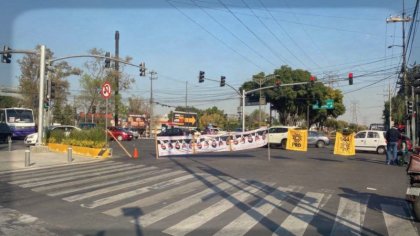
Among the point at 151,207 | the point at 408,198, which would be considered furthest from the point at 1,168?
the point at 408,198

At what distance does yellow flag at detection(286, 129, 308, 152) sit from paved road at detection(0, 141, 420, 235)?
1167 cm

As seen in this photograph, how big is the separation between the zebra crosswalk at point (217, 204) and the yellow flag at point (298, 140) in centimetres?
1487

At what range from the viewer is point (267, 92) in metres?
63.2

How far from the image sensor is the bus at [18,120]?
133ft

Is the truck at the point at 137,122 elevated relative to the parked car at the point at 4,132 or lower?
elevated

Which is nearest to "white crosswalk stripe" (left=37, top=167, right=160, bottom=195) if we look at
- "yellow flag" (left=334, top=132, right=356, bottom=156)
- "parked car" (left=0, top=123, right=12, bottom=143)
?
"yellow flag" (left=334, top=132, right=356, bottom=156)

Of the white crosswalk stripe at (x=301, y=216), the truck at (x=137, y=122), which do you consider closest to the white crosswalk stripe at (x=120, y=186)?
the white crosswalk stripe at (x=301, y=216)

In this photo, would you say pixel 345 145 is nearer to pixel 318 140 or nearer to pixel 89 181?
pixel 318 140

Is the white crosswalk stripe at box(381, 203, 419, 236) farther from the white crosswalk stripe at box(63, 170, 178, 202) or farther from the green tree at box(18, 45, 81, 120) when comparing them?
the green tree at box(18, 45, 81, 120)

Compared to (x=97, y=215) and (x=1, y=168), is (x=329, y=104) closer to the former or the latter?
(x=1, y=168)

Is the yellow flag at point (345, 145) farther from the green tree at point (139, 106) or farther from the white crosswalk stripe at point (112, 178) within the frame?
the green tree at point (139, 106)

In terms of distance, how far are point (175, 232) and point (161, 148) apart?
50.9 ft

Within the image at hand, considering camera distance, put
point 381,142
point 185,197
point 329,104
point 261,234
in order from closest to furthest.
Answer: point 261,234 < point 185,197 < point 381,142 < point 329,104

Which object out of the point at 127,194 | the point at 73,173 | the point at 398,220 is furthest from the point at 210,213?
the point at 73,173
